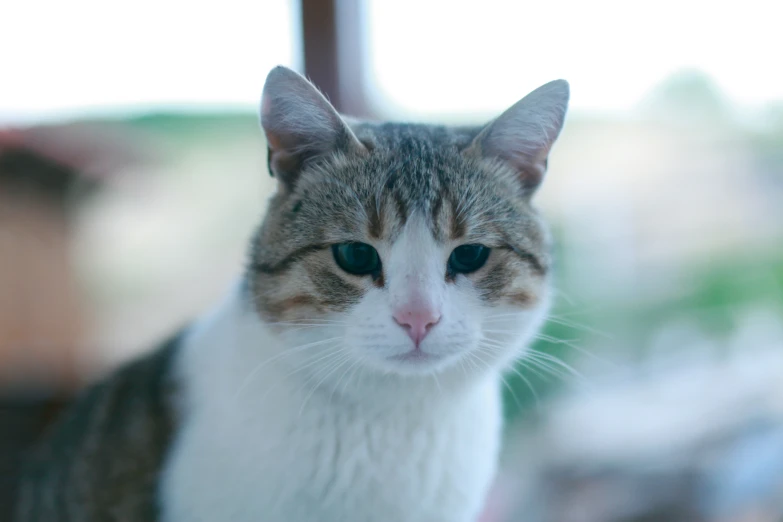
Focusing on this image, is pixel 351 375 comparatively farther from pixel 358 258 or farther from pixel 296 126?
pixel 296 126

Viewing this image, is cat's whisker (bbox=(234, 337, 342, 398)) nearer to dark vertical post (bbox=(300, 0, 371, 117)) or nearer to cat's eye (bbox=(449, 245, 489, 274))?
cat's eye (bbox=(449, 245, 489, 274))

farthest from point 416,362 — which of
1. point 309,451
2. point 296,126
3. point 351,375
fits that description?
point 296,126

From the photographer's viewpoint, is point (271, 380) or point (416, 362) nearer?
point (416, 362)

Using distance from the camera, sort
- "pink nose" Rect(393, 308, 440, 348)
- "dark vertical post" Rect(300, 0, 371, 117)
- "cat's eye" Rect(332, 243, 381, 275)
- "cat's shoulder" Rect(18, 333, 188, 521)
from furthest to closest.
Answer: "dark vertical post" Rect(300, 0, 371, 117) → "cat's shoulder" Rect(18, 333, 188, 521) → "cat's eye" Rect(332, 243, 381, 275) → "pink nose" Rect(393, 308, 440, 348)

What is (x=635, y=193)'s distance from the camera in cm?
218

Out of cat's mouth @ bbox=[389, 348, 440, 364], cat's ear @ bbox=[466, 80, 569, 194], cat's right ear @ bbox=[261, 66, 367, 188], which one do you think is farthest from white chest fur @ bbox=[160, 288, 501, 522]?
cat's ear @ bbox=[466, 80, 569, 194]

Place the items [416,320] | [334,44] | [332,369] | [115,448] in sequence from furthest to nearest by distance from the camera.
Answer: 1. [334,44]
2. [115,448]
3. [332,369]
4. [416,320]

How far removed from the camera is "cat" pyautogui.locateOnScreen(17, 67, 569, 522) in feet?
3.74

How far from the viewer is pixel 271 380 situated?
1230 mm

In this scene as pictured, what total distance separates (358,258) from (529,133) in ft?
1.35

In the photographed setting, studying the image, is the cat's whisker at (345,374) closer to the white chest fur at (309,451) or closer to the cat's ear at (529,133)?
the white chest fur at (309,451)

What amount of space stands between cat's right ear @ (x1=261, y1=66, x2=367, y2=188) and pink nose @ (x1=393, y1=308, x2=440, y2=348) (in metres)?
0.35

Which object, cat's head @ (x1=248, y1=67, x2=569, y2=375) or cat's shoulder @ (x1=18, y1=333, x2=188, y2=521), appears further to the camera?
cat's shoulder @ (x1=18, y1=333, x2=188, y2=521)

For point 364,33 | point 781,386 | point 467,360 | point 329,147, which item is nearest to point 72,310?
point 364,33
